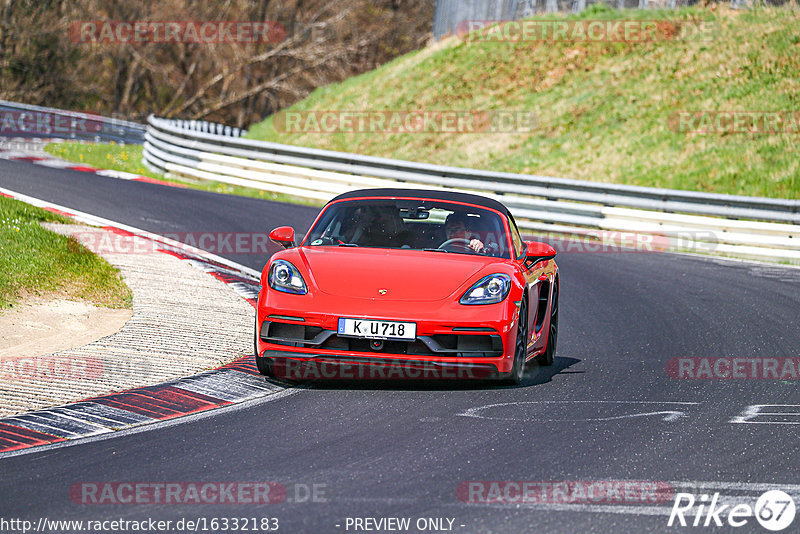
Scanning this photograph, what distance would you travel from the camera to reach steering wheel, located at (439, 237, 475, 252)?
8.38m

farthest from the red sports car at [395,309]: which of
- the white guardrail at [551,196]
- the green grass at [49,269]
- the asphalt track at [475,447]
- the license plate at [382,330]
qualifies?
the white guardrail at [551,196]

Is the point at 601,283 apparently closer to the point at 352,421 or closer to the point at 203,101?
the point at 352,421

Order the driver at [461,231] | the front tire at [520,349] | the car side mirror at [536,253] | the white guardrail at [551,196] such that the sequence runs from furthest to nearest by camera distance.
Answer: the white guardrail at [551,196], the driver at [461,231], the car side mirror at [536,253], the front tire at [520,349]

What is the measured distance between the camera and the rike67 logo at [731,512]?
4.79m

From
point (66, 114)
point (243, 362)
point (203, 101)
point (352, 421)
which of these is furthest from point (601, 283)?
point (203, 101)

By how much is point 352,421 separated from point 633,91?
2505cm

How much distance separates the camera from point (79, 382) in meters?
7.27

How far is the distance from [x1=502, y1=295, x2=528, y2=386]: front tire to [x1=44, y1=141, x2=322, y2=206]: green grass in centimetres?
1403

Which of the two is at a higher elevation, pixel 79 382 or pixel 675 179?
pixel 675 179

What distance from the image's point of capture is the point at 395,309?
7285 mm

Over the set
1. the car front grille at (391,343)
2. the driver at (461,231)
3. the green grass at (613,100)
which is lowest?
the car front grille at (391,343)

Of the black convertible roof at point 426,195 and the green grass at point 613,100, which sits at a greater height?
the green grass at point 613,100

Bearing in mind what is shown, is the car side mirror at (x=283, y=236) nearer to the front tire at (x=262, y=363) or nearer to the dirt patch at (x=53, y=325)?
the front tire at (x=262, y=363)

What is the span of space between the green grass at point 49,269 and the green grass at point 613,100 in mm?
15730
